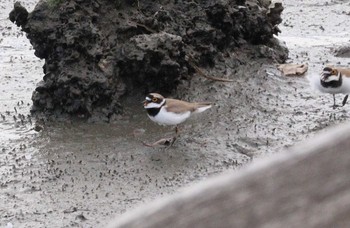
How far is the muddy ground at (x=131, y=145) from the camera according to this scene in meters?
6.24

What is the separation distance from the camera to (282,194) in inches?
40.9

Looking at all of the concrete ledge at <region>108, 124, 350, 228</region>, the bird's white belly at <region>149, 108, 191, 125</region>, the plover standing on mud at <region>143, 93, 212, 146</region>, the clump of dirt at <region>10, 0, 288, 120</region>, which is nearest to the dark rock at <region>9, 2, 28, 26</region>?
the clump of dirt at <region>10, 0, 288, 120</region>

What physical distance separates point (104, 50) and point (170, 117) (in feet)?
4.38

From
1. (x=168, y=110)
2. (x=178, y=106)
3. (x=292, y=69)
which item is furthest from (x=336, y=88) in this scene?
(x=168, y=110)

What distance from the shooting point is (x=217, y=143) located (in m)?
7.45

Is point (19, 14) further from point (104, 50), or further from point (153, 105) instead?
point (153, 105)

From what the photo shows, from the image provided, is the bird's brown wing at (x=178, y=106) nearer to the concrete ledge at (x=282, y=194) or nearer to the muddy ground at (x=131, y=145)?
the muddy ground at (x=131, y=145)

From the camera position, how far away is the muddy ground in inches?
246

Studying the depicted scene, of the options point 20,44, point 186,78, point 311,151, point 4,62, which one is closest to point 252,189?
point 311,151

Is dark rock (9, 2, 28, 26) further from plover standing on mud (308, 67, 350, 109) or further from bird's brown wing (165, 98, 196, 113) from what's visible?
plover standing on mud (308, 67, 350, 109)

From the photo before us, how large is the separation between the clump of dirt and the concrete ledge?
22.6ft

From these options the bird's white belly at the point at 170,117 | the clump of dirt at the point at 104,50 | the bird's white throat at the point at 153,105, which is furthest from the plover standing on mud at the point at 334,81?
the bird's white throat at the point at 153,105

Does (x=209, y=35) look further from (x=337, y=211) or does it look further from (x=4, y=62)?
(x=337, y=211)

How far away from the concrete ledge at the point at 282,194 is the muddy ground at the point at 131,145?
4.85 m
